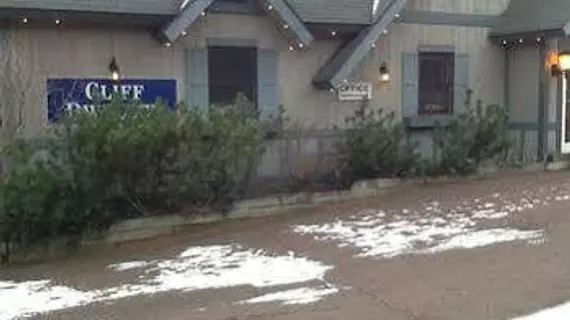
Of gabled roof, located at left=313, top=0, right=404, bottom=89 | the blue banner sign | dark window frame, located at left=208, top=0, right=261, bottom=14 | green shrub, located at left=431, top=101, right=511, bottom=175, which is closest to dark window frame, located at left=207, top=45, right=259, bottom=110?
dark window frame, located at left=208, top=0, right=261, bottom=14

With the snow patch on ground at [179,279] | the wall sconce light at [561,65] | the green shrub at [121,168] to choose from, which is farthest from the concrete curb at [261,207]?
the wall sconce light at [561,65]

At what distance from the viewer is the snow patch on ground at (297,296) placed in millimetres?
6663

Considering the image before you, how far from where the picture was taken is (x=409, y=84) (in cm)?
1549

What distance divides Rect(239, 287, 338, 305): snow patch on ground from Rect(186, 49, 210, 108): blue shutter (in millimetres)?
6839

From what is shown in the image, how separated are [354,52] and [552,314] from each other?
895 centimetres

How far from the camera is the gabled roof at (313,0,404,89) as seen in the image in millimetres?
14203

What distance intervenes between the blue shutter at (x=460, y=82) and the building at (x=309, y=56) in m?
0.02

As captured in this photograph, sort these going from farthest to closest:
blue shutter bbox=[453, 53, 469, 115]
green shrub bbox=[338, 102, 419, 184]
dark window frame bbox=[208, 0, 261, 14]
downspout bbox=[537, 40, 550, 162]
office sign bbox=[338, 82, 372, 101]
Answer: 1. blue shutter bbox=[453, 53, 469, 115]
2. downspout bbox=[537, 40, 550, 162]
3. office sign bbox=[338, 82, 372, 101]
4. dark window frame bbox=[208, 0, 261, 14]
5. green shrub bbox=[338, 102, 419, 184]

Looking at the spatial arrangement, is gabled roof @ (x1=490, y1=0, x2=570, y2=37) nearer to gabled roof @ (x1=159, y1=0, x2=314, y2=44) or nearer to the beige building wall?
the beige building wall

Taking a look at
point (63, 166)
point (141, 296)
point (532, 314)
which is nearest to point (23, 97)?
point (63, 166)

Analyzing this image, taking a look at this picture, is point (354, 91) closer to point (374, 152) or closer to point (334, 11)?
point (334, 11)

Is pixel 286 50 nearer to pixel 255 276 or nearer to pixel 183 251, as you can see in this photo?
pixel 183 251

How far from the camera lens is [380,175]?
13383 mm

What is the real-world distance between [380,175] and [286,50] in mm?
2939
